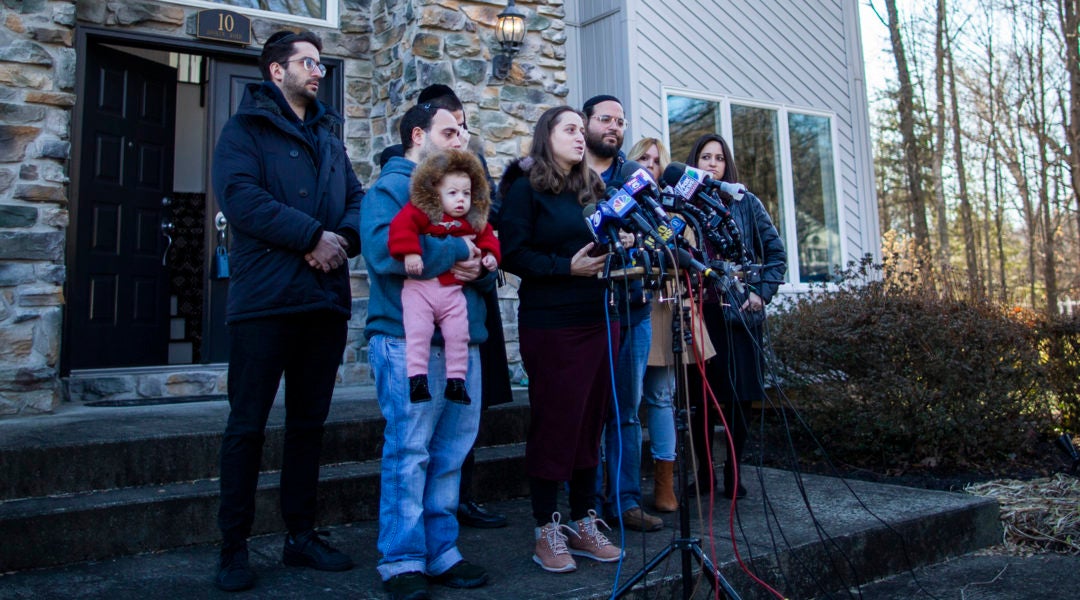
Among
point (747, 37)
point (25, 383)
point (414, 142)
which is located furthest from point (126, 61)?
point (747, 37)

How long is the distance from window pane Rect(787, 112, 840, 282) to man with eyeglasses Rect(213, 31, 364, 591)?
7018 millimetres

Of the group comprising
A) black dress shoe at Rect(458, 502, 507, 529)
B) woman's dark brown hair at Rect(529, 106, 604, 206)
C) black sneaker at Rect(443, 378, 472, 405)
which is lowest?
black dress shoe at Rect(458, 502, 507, 529)

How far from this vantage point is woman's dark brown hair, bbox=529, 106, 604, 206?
345 centimetres

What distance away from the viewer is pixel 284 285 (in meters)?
3.14

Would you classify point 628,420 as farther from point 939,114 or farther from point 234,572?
point 939,114

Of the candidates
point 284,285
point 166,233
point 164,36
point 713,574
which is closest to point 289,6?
point 164,36

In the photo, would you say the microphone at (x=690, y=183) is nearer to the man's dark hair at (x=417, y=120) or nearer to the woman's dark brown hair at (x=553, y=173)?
the woman's dark brown hair at (x=553, y=173)

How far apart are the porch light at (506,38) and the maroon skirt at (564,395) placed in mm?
3980

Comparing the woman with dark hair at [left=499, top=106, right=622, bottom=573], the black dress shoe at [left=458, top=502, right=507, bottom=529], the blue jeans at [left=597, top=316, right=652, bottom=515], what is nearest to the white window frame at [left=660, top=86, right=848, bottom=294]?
the blue jeans at [left=597, top=316, right=652, bottom=515]

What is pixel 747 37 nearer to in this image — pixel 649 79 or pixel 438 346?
pixel 649 79

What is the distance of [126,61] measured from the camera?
6621mm

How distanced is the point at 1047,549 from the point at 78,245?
20.5 ft

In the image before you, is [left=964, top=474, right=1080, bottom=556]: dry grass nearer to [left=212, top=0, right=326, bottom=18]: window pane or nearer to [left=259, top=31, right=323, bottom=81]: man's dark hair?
[left=259, top=31, right=323, bottom=81]: man's dark hair

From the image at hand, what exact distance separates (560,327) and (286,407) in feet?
3.49
